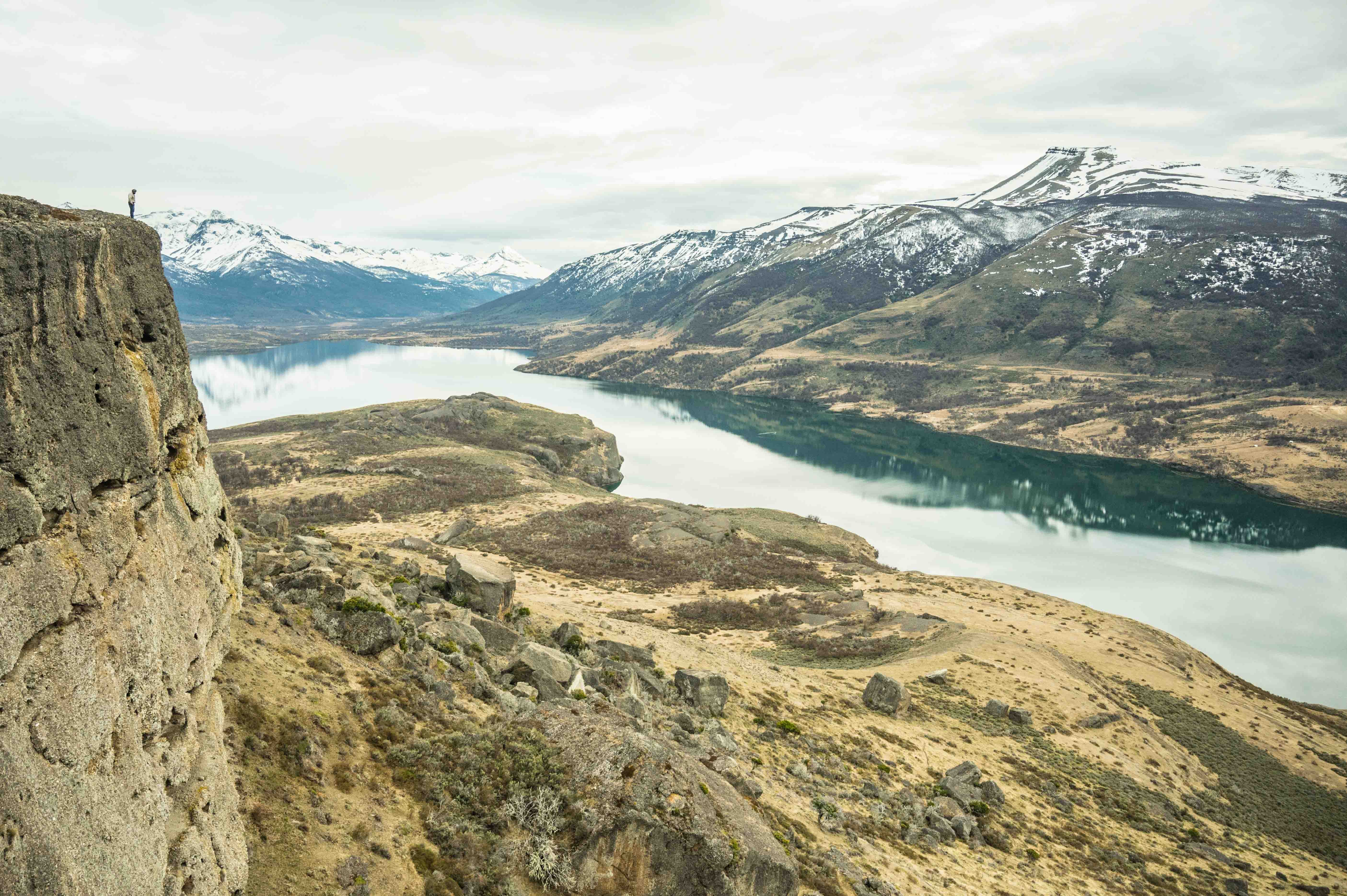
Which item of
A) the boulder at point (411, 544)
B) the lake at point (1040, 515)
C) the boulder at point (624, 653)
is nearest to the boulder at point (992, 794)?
the boulder at point (624, 653)

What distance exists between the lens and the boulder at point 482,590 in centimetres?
2438

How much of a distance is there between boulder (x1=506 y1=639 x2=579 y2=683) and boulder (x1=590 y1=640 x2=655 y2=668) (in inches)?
200

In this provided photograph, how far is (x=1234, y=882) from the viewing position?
70.9ft

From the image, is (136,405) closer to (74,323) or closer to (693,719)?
(74,323)

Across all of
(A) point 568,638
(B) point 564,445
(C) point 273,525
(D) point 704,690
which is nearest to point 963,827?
(D) point 704,690

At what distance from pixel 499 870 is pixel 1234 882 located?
2351cm

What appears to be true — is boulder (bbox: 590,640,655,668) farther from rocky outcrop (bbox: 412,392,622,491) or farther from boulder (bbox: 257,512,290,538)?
rocky outcrop (bbox: 412,392,622,491)

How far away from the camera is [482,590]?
80.7 ft

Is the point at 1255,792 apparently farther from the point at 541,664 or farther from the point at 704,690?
the point at 541,664

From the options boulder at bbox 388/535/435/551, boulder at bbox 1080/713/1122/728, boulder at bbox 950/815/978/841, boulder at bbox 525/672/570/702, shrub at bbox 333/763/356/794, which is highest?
shrub at bbox 333/763/356/794

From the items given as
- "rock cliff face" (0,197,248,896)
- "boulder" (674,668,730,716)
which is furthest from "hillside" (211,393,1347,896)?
"rock cliff face" (0,197,248,896)

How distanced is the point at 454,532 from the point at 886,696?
34332 mm

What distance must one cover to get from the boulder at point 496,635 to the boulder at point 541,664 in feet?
2.83

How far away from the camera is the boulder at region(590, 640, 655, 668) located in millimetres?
25359
